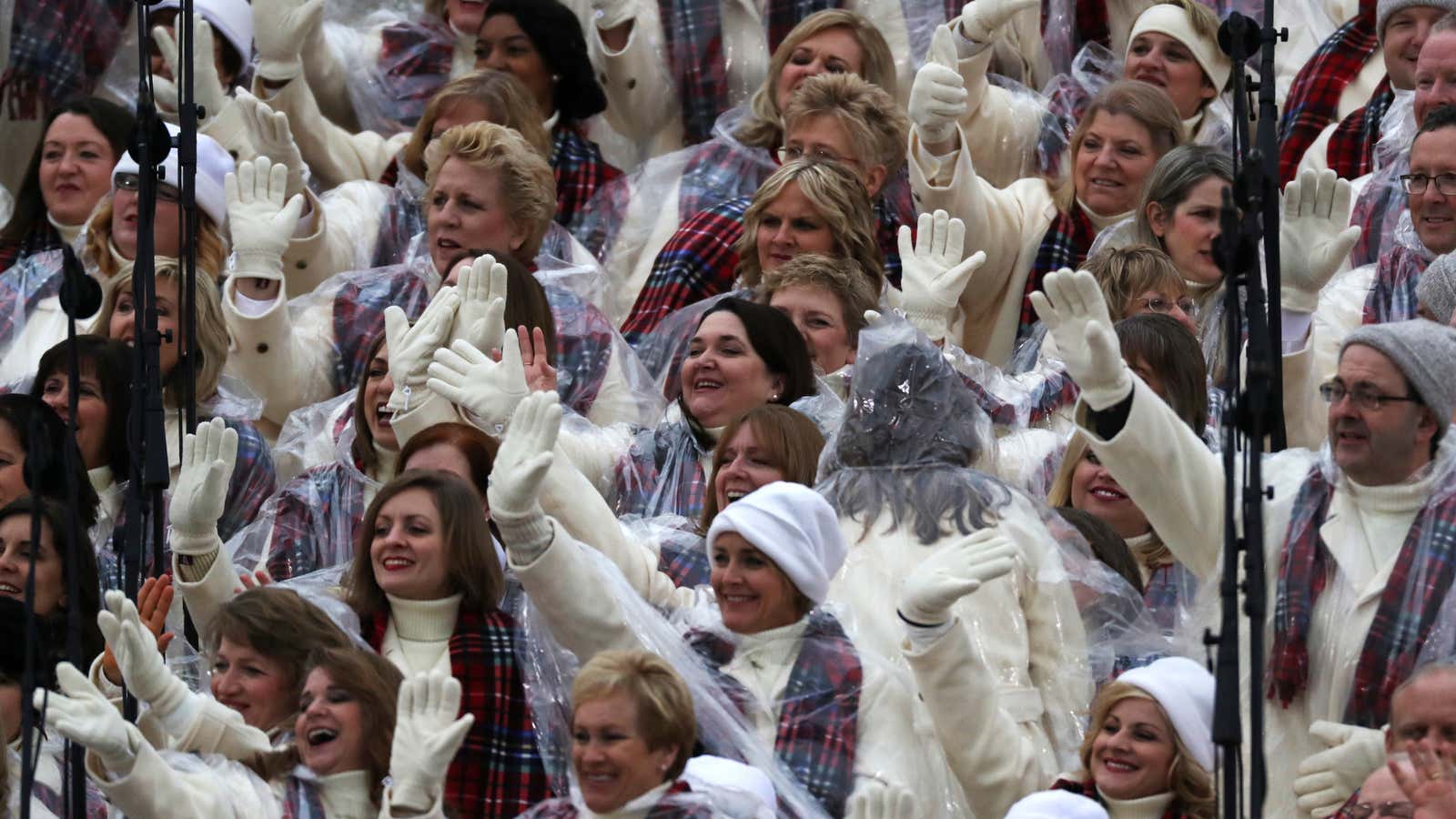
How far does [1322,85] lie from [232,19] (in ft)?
11.9

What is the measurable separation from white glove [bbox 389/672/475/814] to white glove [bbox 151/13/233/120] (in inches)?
189

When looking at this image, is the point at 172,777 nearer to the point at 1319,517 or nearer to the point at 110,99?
the point at 1319,517

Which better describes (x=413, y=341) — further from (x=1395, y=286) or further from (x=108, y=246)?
(x=1395, y=286)

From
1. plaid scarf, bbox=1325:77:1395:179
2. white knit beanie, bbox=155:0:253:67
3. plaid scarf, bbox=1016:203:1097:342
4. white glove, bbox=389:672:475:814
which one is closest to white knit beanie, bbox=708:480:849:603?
white glove, bbox=389:672:475:814

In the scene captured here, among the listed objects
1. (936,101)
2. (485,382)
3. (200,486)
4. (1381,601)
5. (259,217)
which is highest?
(936,101)

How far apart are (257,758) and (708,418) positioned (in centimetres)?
212

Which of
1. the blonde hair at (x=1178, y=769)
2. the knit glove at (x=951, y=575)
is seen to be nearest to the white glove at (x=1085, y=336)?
the knit glove at (x=951, y=575)

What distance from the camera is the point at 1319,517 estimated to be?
7.38 meters

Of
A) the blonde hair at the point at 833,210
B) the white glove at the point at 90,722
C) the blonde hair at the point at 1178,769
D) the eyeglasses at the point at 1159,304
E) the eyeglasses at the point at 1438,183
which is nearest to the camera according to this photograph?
the white glove at the point at 90,722

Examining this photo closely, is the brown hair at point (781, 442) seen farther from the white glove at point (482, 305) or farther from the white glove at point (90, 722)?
the white glove at point (90, 722)

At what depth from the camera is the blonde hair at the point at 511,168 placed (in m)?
10.2

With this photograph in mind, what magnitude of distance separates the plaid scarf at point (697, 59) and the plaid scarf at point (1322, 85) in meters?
1.96

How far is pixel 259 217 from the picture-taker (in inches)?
403

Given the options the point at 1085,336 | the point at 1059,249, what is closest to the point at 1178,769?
the point at 1085,336
